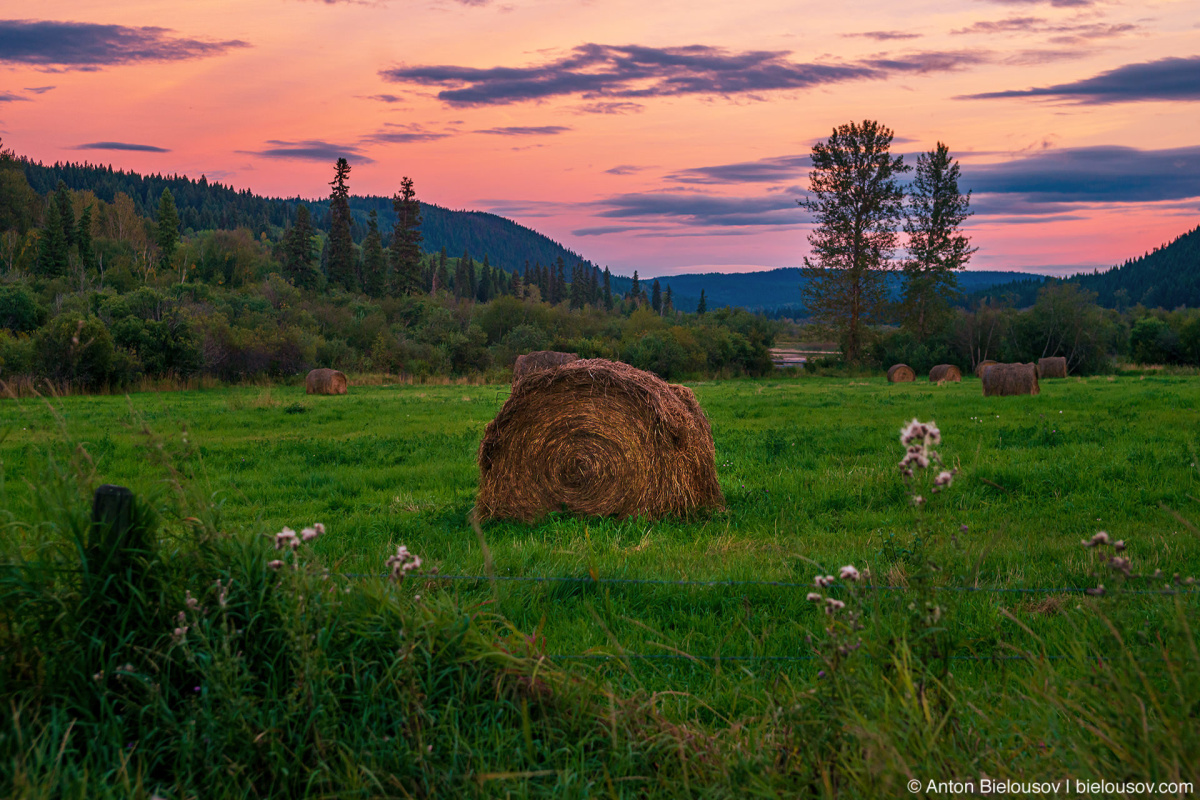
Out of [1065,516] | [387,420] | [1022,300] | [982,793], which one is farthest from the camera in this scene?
[1022,300]

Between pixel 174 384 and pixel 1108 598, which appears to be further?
pixel 174 384

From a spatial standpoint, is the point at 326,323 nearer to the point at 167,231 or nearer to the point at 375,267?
the point at 375,267

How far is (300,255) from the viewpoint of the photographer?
83.8 metres

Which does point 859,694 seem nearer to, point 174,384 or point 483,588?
point 483,588

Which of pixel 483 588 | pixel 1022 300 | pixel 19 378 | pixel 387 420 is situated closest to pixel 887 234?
pixel 387 420

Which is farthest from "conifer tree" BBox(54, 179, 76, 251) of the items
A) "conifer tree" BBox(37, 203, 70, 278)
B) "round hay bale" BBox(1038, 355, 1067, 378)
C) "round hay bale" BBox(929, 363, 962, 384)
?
"round hay bale" BBox(1038, 355, 1067, 378)

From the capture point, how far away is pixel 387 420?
18.4 meters

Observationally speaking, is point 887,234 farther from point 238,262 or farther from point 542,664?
point 238,262

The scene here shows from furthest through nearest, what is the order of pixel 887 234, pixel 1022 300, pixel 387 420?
pixel 1022 300
pixel 887 234
pixel 387 420

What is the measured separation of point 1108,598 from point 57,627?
4251mm

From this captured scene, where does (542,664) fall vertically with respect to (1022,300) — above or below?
below

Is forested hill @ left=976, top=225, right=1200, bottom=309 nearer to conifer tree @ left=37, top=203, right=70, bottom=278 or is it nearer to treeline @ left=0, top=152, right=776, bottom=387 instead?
treeline @ left=0, top=152, right=776, bottom=387

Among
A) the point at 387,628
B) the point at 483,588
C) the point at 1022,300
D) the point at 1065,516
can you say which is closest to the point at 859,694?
the point at 387,628

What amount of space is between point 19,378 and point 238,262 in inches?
2965
